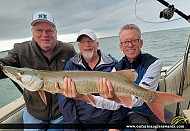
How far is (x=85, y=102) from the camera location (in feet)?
6.95

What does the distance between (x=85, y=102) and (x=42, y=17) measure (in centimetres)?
89

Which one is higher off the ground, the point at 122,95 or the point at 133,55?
the point at 133,55

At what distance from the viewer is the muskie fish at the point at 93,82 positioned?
162cm

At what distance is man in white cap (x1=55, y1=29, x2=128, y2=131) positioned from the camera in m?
2.13

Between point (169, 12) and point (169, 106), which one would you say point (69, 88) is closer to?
point (169, 12)

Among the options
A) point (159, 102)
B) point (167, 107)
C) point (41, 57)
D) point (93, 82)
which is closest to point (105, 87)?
point (93, 82)

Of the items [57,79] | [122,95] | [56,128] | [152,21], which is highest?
[152,21]

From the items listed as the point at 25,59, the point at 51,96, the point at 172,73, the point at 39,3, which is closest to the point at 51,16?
the point at 39,3

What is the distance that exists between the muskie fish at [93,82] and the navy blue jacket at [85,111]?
1.58ft

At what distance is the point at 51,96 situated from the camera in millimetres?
2369

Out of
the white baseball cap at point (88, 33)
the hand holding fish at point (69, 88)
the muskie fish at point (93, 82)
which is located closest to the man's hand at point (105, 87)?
the muskie fish at point (93, 82)

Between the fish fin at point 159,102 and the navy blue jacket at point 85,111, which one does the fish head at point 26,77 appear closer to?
the navy blue jacket at point 85,111

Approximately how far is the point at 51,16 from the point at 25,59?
19.4 inches

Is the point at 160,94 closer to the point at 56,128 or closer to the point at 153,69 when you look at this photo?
the point at 153,69
